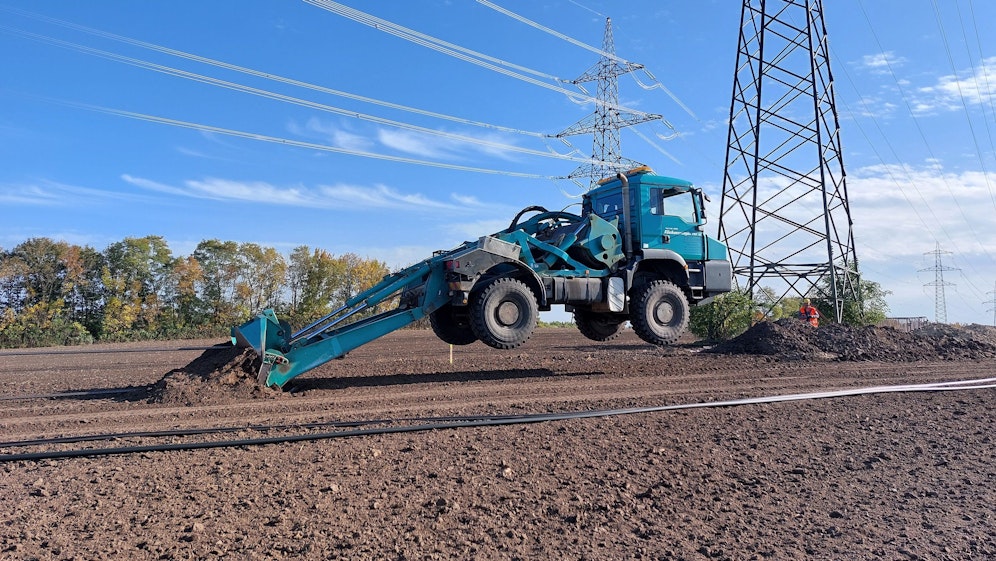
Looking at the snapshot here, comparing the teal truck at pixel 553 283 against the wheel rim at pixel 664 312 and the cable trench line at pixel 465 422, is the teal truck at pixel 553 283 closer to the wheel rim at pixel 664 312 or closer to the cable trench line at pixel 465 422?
the wheel rim at pixel 664 312

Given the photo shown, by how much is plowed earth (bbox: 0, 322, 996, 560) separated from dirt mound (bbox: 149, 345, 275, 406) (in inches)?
1.3

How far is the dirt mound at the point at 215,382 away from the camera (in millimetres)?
8742

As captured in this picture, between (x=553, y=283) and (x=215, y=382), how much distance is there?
5349mm

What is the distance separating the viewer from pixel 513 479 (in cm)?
484

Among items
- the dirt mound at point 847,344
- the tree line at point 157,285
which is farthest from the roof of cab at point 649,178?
the tree line at point 157,285

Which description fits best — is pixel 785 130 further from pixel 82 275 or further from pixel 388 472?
pixel 82 275

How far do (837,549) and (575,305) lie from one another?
24.8 ft

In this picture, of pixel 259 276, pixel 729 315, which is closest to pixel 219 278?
pixel 259 276

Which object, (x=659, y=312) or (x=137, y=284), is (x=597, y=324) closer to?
(x=659, y=312)

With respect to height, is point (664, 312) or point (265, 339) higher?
point (664, 312)

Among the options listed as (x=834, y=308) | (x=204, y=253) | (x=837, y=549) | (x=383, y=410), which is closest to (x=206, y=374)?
(x=383, y=410)

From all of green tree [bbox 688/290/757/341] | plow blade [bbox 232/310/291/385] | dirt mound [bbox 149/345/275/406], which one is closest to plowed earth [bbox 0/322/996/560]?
dirt mound [bbox 149/345/275/406]

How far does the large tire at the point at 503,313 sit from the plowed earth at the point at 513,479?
0.87 metres

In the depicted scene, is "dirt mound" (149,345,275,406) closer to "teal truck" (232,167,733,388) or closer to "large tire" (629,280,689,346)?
"teal truck" (232,167,733,388)
